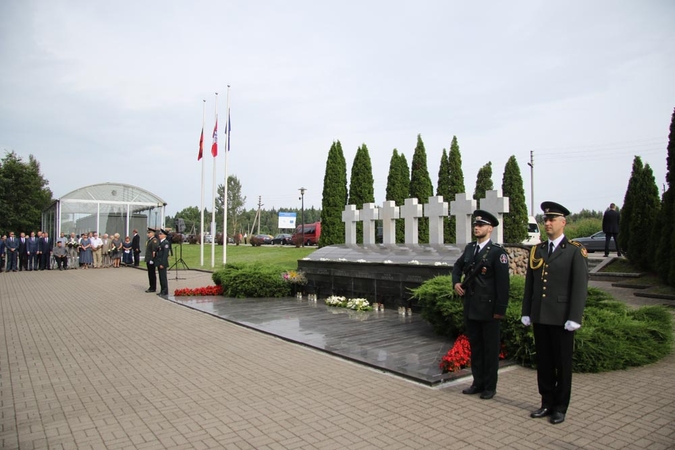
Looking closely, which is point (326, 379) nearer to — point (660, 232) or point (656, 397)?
point (656, 397)

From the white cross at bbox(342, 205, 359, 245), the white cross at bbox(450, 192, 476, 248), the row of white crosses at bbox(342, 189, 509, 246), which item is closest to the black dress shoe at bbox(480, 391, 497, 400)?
the row of white crosses at bbox(342, 189, 509, 246)

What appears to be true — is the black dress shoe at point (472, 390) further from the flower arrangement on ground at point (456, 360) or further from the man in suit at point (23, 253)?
the man in suit at point (23, 253)

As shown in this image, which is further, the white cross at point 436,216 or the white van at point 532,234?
the white van at point 532,234

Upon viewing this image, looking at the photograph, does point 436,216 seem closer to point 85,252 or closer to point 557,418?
point 557,418

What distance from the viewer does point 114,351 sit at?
705 centimetres

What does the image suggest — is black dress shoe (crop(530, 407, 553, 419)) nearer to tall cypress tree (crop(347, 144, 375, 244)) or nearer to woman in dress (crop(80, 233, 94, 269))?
tall cypress tree (crop(347, 144, 375, 244))

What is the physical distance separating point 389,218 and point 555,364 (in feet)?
34.8


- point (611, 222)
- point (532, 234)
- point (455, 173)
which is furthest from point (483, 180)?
point (611, 222)

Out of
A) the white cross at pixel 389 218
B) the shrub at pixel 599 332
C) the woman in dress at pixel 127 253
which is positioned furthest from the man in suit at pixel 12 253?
the shrub at pixel 599 332

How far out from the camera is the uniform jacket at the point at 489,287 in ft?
15.7

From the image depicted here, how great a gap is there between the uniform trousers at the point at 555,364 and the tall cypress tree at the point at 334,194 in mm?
20324

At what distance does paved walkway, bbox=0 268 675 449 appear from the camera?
12.7 ft

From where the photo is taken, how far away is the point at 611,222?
1730cm

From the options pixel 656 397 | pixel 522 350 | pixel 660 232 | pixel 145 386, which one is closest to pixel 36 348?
pixel 145 386
